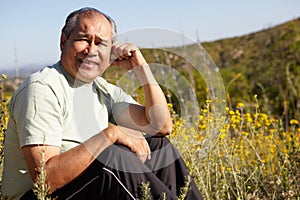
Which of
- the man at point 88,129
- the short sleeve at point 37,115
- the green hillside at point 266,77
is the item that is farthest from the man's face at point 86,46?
the green hillside at point 266,77

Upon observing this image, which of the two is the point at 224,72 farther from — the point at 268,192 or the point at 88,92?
the point at 88,92

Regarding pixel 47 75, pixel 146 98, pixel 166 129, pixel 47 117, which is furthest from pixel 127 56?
pixel 47 117

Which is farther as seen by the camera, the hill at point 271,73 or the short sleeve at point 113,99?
the hill at point 271,73

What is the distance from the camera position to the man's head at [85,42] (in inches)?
96.9

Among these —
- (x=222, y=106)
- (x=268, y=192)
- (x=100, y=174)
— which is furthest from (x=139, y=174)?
(x=222, y=106)

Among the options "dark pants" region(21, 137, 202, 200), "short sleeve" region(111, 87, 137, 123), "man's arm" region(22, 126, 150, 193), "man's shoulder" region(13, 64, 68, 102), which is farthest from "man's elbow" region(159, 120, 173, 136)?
"man's shoulder" region(13, 64, 68, 102)

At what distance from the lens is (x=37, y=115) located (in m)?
2.14

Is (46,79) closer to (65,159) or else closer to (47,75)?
(47,75)

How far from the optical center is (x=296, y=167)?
3.47m

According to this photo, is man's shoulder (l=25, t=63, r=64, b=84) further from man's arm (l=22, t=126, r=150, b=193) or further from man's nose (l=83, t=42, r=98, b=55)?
man's arm (l=22, t=126, r=150, b=193)

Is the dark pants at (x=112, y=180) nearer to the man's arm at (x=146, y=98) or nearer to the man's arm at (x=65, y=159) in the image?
the man's arm at (x=65, y=159)

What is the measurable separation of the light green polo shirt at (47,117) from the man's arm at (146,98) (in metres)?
0.20

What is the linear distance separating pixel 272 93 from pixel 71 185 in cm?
972

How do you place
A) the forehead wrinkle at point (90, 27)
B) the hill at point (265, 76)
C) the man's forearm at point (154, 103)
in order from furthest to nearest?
1. the hill at point (265, 76)
2. the man's forearm at point (154, 103)
3. the forehead wrinkle at point (90, 27)
